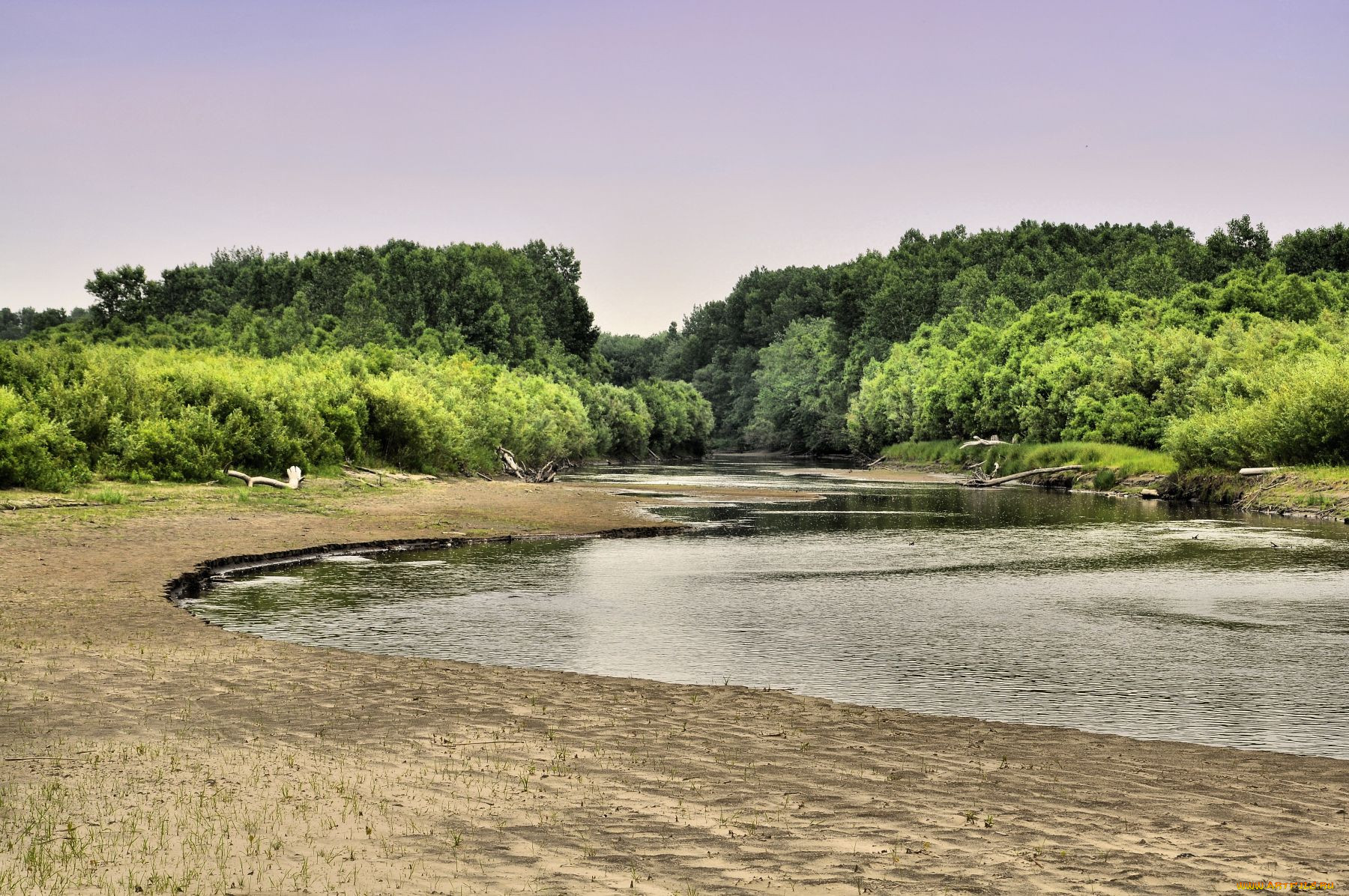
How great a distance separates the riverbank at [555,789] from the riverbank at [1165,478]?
51281mm

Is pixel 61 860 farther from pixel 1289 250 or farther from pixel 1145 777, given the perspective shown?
pixel 1289 250

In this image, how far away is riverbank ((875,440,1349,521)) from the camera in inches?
2450

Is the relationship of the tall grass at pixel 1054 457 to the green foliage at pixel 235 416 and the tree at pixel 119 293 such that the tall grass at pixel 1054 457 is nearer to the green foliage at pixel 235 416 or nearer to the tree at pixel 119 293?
the green foliage at pixel 235 416

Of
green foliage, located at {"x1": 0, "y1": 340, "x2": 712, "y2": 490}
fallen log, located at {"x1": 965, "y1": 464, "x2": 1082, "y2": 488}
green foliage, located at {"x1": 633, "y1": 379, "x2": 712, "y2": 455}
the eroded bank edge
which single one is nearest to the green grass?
fallen log, located at {"x1": 965, "y1": 464, "x2": 1082, "y2": 488}

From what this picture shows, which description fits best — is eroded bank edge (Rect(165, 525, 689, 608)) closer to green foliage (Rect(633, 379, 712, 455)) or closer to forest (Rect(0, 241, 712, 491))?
forest (Rect(0, 241, 712, 491))

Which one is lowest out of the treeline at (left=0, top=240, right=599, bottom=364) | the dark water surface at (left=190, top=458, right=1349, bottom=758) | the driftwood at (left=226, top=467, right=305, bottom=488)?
the dark water surface at (left=190, top=458, right=1349, bottom=758)

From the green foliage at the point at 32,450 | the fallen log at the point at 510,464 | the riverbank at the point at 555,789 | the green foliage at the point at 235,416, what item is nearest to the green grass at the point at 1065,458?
the green foliage at the point at 235,416

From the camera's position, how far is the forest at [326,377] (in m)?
52.6

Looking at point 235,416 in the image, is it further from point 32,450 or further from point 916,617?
point 916,617

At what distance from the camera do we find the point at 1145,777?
1406 cm

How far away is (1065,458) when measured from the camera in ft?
314

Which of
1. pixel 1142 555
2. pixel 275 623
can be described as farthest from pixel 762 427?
pixel 275 623

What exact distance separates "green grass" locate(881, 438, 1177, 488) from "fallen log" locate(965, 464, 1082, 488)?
79cm

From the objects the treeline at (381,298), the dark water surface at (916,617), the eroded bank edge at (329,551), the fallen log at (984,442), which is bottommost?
the dark water surface at (916,617)
